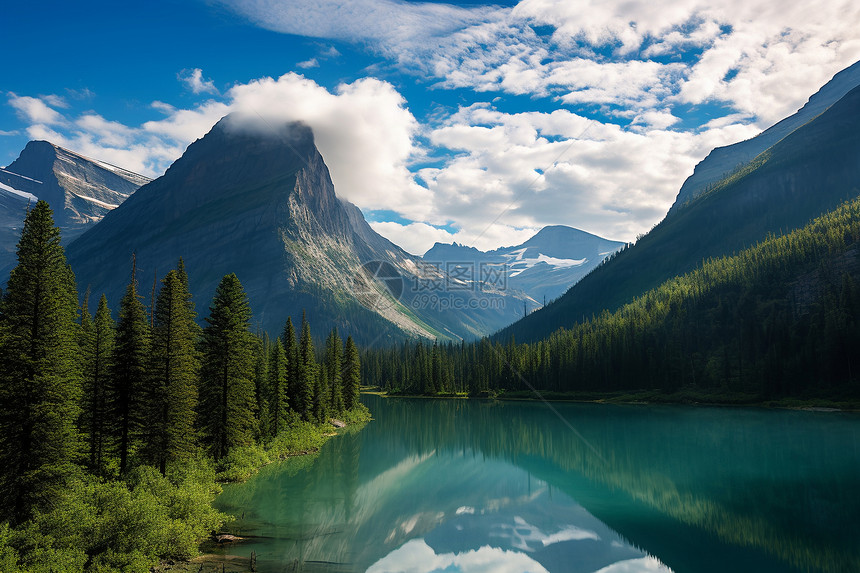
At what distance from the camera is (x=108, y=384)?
126 ft

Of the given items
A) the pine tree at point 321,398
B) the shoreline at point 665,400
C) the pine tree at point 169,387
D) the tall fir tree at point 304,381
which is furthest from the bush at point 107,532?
the shoreline at point 665,400

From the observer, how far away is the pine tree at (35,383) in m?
24.6

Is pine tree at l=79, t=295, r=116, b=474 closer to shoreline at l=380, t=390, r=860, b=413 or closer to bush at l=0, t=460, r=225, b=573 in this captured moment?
bush at l=0, t=460, r=225, b=573

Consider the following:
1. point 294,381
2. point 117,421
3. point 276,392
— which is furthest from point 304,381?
point 117,421

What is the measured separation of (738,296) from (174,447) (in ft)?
548

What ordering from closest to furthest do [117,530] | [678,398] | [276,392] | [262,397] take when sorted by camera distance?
[117,530], [276,392], [262,397], [678,398]

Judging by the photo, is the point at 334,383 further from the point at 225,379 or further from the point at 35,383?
the point at 35,383

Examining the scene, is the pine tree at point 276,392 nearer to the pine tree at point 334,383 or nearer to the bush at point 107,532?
the pine tree at point 334,383

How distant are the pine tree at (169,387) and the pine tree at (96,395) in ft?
10.5

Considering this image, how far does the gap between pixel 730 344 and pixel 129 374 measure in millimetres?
152705

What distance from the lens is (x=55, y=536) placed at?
20.7m

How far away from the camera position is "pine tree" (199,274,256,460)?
1912 inches

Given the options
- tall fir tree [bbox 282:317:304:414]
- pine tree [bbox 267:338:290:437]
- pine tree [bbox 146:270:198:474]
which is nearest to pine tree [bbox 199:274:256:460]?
pine tree [bbox 146:270:198:474]

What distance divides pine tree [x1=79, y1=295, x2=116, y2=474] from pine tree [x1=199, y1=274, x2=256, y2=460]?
9.46 metres
